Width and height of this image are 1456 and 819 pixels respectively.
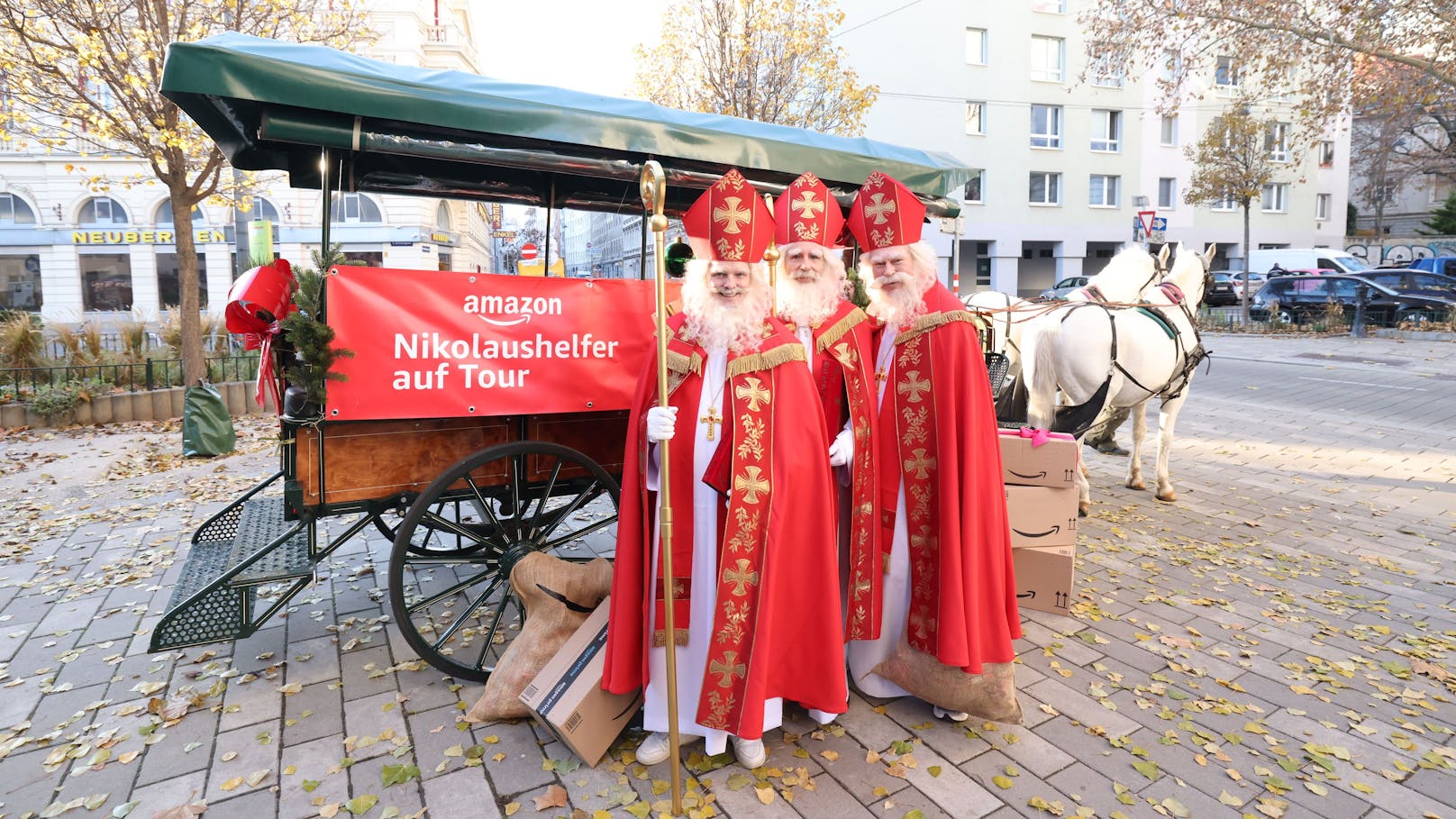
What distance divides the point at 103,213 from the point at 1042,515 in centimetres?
3713

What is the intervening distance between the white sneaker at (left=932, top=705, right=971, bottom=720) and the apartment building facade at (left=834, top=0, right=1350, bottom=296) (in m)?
26.5

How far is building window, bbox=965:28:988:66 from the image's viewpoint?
29.3m

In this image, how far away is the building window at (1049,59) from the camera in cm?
3003

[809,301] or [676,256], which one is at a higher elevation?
[676,256]

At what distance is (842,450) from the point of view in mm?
3070

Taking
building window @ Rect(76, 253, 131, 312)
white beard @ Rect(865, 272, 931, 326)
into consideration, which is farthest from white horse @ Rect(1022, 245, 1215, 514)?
building window @ Rect(76, 253, 131, 312)

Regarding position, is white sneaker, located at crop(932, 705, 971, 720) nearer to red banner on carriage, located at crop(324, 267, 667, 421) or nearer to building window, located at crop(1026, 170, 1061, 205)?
red banner on carriage, located at crop(324, 267, 667, 421)

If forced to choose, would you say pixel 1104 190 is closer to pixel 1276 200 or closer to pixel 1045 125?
pixel 1045 125

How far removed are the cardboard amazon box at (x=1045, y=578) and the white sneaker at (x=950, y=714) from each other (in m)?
1.30

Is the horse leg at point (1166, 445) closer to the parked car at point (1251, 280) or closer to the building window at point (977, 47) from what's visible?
the parked car at point (1251, 280)

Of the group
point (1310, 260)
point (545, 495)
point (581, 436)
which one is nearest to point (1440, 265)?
point (1310, 260)

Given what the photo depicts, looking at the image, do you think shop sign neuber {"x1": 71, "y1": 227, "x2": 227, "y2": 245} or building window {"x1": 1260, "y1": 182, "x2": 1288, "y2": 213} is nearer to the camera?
shop sign neuber {"x1": 71, "y1": 227, "x2": 227, "y2": 245}

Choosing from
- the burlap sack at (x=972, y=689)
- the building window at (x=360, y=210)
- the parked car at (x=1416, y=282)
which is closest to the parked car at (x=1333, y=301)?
the parked car at (x=1416, y=282)

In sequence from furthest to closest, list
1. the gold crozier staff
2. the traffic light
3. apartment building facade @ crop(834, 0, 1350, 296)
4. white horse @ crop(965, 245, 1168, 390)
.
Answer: apartment building facade @ crop(834, 0, 1350, 296) → white horse @ crop(965, 245, 1168, 390) → the traffic light → the gold crozier staff
